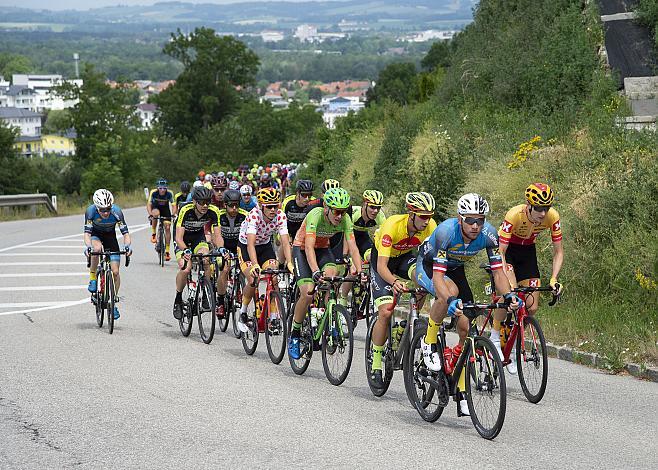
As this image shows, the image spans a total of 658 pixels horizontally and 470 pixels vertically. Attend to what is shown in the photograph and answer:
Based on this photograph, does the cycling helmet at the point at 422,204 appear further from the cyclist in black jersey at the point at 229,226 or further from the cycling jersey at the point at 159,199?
the cycling jersey at the point at 159,199

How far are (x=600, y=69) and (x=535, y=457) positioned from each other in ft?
59.4

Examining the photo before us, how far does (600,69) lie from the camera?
2519 centimetres

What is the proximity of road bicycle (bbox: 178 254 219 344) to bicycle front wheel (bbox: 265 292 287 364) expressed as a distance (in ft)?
5.43

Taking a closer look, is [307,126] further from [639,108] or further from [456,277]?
[456,277]

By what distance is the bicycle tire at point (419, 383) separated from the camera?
9.88 m

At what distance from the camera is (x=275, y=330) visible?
1327 cm

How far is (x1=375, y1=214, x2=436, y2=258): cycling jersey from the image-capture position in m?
10.9

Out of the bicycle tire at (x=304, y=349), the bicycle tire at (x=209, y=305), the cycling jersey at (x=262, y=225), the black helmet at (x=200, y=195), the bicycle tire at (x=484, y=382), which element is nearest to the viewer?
the bicycle tire at (x=484, y=382)

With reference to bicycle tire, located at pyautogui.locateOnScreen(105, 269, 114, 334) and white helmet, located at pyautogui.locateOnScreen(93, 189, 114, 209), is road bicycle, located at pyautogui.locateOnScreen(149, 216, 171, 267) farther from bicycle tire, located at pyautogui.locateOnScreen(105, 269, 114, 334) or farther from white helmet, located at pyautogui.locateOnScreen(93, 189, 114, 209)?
bicycle tire, located at pyautogui.locateOnScreen(105, 269, 114, 334)

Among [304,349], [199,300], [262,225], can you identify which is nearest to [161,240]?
[199,300]

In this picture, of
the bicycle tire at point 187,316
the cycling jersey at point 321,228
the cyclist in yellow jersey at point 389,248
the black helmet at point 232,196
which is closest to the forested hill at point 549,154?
the cyclist in yellow jersey at point 389,248

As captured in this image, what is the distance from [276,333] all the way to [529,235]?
3317 millimetres

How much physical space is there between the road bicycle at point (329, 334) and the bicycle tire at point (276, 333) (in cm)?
52

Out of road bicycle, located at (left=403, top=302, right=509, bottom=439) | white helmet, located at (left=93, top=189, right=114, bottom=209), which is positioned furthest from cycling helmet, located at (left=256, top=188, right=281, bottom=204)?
road bicycle, located at (left=403, top=302, right=509, bottom=439)
